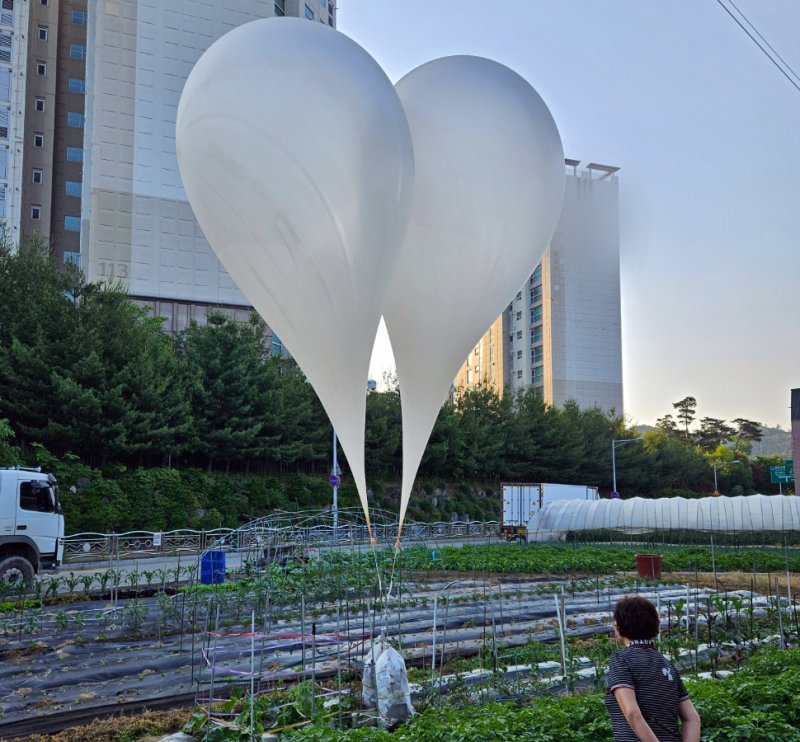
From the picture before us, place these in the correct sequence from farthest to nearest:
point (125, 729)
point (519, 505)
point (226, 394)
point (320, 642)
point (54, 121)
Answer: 1. point (54, 121)
2. point (226, 394)
3. point (519, 505)
4. point (320, 642)
5. point (125, 729)

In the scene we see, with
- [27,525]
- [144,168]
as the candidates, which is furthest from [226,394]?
[27,525]

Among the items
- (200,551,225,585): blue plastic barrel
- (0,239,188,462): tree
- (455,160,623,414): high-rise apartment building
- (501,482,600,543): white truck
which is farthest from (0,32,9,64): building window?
(455,160,623,414): high-rise apartment building

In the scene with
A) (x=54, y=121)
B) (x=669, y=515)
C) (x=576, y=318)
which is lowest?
(x=669, y=515)

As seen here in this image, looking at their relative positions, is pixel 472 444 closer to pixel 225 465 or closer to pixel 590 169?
pixel 225 465

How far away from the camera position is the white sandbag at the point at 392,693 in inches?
294

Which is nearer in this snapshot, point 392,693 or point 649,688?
point 649,688

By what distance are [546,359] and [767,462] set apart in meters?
27.3

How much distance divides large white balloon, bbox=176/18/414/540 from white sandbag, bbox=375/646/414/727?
3011mm

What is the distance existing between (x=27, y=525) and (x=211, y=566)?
4.39 meters

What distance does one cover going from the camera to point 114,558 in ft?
90.9

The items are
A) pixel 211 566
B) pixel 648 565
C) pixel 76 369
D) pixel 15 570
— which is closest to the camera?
pixel 15 570

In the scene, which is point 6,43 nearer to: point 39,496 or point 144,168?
point 144,168

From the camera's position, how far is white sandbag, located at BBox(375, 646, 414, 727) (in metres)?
7.47

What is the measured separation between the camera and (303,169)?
7652 millimetres
